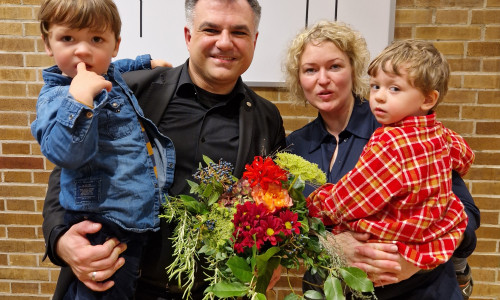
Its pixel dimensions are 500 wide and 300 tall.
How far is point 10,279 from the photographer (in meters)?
2.88

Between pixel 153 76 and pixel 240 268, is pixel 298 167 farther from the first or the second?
pixel 153 76

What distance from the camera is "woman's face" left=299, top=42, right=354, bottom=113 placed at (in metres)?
1.73

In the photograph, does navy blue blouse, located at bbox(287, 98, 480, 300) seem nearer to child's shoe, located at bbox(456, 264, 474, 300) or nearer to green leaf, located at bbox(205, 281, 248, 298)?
child's shoe, located at bbox(456, 264, 474, 300)

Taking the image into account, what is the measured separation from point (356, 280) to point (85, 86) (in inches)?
38.2

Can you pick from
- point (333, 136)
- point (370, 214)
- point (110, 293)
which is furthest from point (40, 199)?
point (370, 214)

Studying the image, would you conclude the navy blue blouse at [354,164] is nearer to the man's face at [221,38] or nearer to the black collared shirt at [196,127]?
the black collared shirt at [196,127]

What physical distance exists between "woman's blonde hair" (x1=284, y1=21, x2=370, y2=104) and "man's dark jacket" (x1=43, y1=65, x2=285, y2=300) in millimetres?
227

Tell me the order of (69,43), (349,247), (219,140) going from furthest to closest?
(219,140)
(349,247)
(69,43)

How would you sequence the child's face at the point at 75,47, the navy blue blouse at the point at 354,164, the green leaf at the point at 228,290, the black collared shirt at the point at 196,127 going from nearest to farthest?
the green leaf at the point at 228,290 → the child's face at the point at 75,47 → the navy blue blouse at the point at 354,164 → the black collared shirt at the point at 196,127

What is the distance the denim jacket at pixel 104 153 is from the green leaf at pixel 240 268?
375 mm

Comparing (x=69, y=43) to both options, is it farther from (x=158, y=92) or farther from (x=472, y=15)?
(x=472, y=15)

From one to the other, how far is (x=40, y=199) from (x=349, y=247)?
2253 mm

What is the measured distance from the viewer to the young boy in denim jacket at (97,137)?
1120 millimetres

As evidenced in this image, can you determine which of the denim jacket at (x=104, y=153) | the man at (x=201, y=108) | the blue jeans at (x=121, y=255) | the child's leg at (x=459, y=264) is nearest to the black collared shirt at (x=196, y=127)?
the man at (x=201, y=108)
